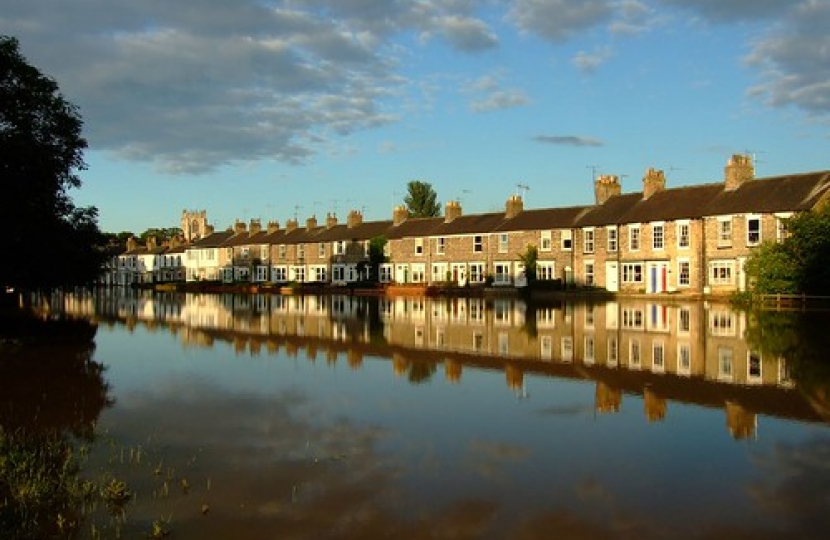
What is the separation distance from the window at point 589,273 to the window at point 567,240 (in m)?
2.28

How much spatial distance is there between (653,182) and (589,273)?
852cm

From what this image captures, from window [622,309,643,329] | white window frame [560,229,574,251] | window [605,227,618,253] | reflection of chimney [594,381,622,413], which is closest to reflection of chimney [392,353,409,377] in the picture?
reflection of chimney [594,381,622,413]

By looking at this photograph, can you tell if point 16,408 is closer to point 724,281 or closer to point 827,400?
point 827,400

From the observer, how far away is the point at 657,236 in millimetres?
53438

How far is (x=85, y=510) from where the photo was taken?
761cm

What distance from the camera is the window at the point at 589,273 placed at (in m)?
58.3

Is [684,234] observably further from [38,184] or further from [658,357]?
[38,184]

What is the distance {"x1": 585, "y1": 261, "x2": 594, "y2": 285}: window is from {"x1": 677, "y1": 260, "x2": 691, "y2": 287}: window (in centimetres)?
768

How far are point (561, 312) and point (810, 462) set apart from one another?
27.1 m

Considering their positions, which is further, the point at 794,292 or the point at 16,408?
the point at 794,292

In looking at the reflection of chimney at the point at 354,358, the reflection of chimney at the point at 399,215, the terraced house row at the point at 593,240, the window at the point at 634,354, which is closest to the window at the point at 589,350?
the window at the point at 634,354

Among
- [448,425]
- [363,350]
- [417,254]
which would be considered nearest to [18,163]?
[363,350]

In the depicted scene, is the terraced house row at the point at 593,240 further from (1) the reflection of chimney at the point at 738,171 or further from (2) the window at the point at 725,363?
(2) the window at the point at 725,363

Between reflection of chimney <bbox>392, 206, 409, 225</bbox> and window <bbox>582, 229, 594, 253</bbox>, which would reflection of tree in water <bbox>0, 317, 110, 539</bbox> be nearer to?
→ window <bbox>582, 229, 594, 253</bbox>
